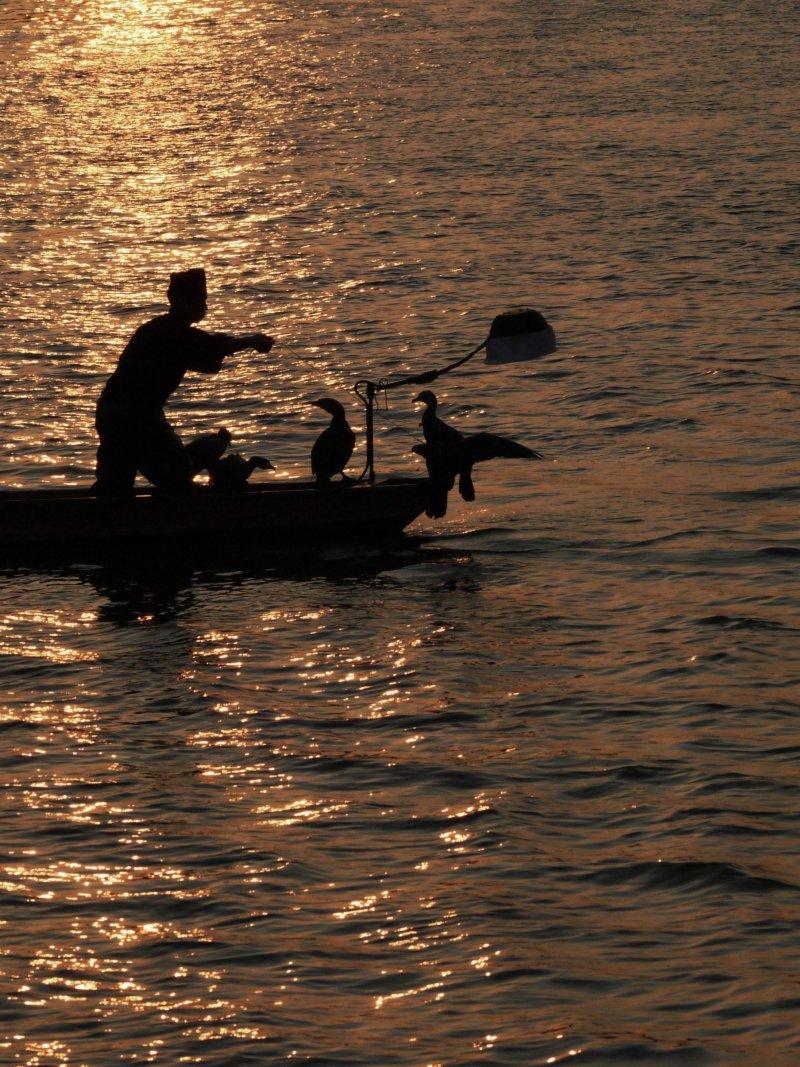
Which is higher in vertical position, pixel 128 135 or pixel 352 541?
pixel 128 135

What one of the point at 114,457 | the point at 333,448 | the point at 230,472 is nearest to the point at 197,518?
the point at 230,472

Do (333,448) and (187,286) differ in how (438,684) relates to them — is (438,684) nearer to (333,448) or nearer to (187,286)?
(333,448)

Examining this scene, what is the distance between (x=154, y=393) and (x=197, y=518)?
1.03m

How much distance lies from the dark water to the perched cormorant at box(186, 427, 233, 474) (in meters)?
0.84

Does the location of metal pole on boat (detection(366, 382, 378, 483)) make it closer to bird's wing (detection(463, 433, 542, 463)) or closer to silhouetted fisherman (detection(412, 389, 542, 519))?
silhouetted fisherman (detection(412, 389, 542, 519))

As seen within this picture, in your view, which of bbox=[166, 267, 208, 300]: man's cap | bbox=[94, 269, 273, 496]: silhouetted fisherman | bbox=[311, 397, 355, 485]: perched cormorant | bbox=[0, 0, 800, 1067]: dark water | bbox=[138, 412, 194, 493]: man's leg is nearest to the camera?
bbox=[0, 0, 800, 1067]: dark water

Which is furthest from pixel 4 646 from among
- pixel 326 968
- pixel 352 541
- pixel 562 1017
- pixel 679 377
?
pixel 679 377

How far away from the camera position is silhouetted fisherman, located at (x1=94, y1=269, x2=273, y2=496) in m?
15.3

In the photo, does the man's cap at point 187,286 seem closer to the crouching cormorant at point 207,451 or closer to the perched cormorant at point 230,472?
the crouching cormorant at point 207,451

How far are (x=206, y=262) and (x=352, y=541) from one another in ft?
47.8

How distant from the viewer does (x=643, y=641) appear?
45.6 feet

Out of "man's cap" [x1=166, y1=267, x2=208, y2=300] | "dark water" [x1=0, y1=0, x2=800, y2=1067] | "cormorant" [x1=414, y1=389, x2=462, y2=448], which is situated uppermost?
"man's cap" [x1=166, y1=267, x2=208, y2=300]

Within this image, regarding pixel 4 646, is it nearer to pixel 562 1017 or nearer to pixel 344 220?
pixel 562 1017

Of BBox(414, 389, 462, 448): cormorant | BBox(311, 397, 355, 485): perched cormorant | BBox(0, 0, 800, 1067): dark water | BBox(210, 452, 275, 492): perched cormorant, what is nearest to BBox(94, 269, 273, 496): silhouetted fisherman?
BBox(210, 452, 275, 492): perched cormorant
